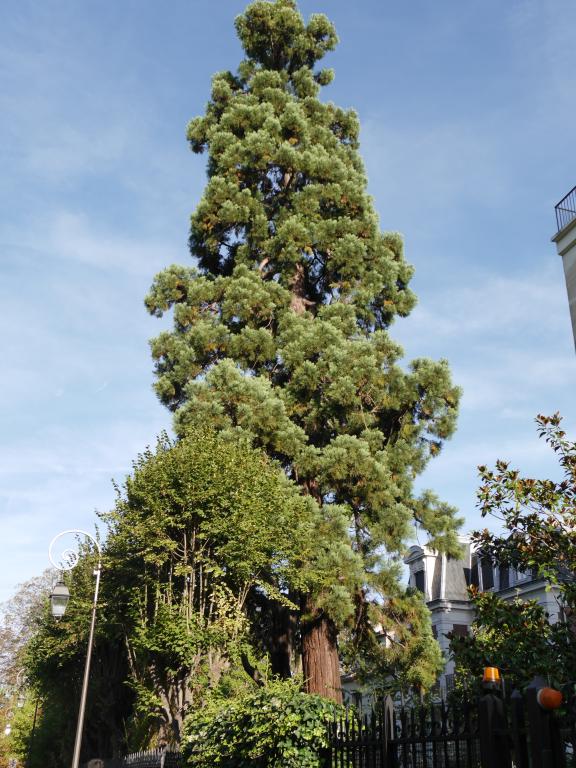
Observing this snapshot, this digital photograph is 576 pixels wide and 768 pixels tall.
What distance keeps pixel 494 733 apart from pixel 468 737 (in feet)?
10.1

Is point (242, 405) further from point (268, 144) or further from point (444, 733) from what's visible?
point (444, 733)

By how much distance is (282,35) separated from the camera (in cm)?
3044

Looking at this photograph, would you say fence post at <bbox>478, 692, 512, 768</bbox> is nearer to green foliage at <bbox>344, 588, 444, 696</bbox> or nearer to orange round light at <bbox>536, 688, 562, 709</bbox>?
orange round light at <bbox>536, 688, 562, 709</bbox>

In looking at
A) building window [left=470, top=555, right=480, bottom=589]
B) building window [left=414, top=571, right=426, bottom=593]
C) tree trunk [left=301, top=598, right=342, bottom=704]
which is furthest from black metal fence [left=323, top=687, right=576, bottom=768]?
building window [left=414, top=571, right=426, bottom=593]

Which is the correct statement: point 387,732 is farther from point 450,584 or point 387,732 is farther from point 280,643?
point 450,584

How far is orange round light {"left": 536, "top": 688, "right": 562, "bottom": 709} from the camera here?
305 centimetres

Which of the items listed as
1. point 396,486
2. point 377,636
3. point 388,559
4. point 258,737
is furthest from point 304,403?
point 258,737

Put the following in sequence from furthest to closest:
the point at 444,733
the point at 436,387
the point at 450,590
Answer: the point at 450,590
the point at 436,387
the point at 444,733

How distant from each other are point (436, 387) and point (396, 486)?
126 inches

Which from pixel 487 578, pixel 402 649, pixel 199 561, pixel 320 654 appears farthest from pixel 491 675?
pixel 487 578

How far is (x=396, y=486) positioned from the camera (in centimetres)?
2167

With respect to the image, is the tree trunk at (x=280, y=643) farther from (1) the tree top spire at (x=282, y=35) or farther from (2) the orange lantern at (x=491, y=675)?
(1) the tree top spire at (x=282, y=35)

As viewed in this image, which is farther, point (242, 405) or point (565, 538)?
point (242, 405)

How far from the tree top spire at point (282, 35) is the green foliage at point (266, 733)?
25440 mm
